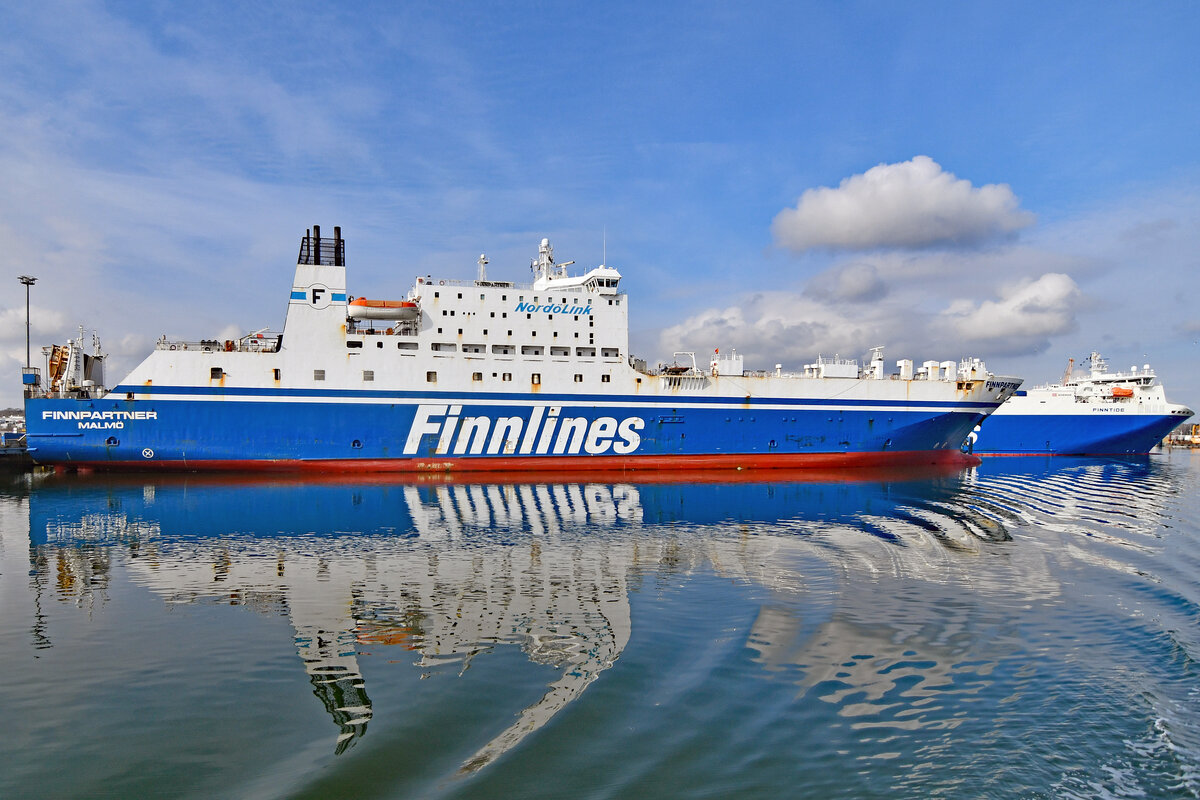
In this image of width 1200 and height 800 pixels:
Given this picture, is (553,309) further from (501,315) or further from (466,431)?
(466,431)

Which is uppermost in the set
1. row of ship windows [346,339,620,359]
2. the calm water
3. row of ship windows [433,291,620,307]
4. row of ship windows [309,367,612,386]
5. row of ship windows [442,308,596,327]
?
row of ship windows [433,291,620,307]

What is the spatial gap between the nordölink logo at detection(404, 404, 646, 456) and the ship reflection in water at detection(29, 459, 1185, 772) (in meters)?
Answer: 4.46

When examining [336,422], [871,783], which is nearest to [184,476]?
[336,422]

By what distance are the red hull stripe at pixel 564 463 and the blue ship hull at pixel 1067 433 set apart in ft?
49.0

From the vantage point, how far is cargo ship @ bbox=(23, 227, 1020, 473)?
29234 millimetres

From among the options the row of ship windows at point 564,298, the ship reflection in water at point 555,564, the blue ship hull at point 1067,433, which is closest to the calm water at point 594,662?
the ship reflection in water at point 555,564

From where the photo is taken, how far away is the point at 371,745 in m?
6.01

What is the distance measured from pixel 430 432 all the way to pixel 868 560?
22266 mm

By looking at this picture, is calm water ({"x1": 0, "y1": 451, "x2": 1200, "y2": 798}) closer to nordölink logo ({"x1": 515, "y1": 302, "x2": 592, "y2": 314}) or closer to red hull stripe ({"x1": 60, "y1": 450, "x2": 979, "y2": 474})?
red hull stripe ({"x1": 60, "y1": 450, "x2": 979, "y2": 474})

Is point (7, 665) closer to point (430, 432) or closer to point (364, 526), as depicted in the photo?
point (364, 526)

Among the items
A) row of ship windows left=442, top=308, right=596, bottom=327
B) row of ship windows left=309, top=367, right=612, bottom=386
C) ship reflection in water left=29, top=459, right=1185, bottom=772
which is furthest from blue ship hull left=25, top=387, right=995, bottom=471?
row of ship windows left=442, top=308, right=596, bottom=327

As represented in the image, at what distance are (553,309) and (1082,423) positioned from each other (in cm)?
4272

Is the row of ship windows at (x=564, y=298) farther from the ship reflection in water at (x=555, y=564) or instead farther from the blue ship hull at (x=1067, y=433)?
the blue ship hull at (x=1067, y=433)

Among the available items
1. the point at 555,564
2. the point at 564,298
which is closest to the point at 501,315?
the point at 564,298
